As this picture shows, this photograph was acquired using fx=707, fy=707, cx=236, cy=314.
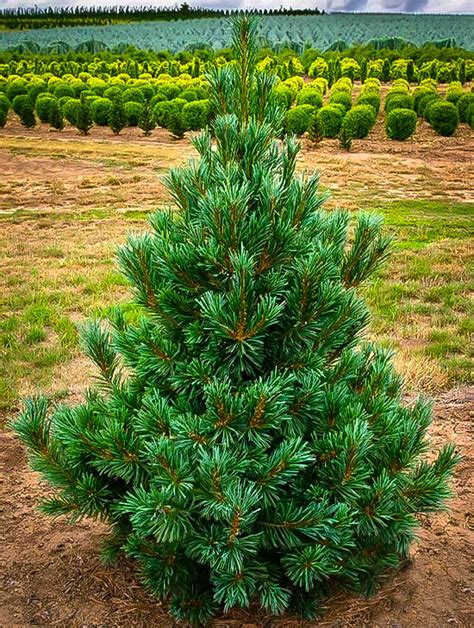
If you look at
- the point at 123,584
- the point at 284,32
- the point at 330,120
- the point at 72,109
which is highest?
the point at 123,584

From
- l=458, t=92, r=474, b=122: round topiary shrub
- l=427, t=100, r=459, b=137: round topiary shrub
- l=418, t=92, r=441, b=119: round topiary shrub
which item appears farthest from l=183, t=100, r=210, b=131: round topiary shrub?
l=458, t=92, r=474, b=122: round topiary shrub

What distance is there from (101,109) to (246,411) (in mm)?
20720

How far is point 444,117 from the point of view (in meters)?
19.6

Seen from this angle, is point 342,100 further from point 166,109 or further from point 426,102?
point 166,109

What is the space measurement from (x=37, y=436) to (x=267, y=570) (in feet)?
3.01

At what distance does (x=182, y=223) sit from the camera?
7.84ft

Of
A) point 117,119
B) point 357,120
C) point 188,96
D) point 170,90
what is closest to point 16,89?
point 117,119

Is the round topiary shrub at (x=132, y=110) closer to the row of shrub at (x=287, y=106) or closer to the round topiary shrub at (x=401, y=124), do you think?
the row of shrub at (x=287, y=106)

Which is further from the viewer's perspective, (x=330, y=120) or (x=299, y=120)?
(x=330, y=120)

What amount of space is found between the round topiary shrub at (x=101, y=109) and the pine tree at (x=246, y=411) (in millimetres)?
20069

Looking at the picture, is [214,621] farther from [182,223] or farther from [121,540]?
[182,223]

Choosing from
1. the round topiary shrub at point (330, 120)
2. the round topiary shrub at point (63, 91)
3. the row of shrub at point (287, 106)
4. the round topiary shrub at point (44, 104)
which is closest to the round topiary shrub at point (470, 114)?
the row of shrub at point (287, 106)

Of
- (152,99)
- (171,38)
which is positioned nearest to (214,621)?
(152,99)

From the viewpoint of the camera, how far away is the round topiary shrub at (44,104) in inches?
850
